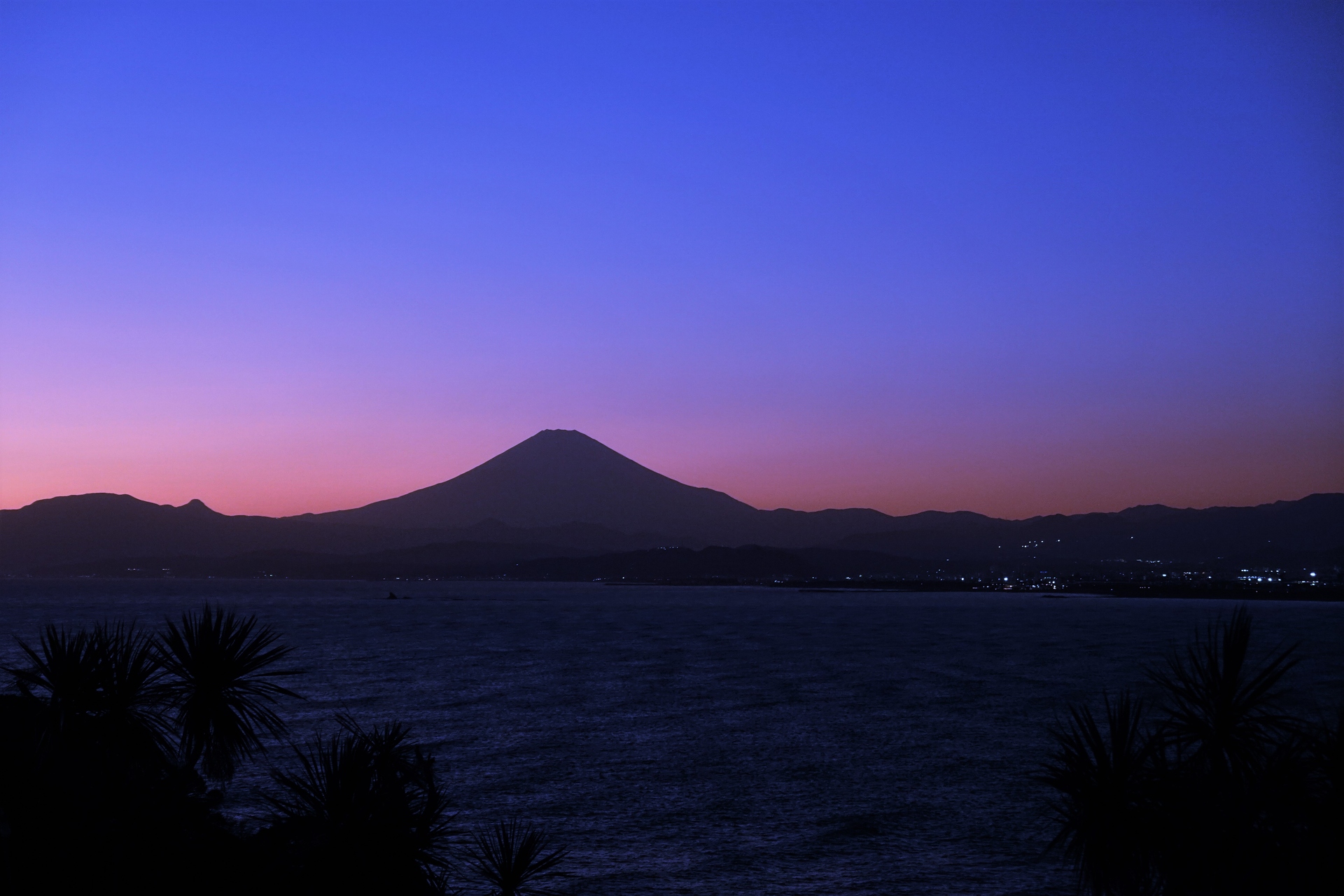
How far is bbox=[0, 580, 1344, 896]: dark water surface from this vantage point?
2134 cm

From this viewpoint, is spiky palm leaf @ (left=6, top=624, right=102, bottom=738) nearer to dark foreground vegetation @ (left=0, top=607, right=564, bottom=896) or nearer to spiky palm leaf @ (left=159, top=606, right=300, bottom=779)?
dark foreground vegetation @ (left=0, top=607, right=564, bottom=896)

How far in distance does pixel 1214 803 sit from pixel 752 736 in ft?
94.3

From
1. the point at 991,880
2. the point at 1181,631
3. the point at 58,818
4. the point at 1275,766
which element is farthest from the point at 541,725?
the point at 1181,631

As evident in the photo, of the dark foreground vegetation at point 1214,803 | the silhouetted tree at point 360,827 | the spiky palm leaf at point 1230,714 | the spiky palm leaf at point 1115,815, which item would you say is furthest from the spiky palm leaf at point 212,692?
the spiky palm leaf at point 1230,714

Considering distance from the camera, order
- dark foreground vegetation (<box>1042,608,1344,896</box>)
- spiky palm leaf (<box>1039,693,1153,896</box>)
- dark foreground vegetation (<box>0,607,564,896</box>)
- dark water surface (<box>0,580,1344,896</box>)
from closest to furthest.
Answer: dark foreground vegetation (<box>1042,608,1344,896</box>) < spiky palm leaf (<box>1039,693,1153,896</box>) < dark foreground vegetation (<box>0,607,564,896</box>) < dark water surface (<box>0,580,1344,896</box>)

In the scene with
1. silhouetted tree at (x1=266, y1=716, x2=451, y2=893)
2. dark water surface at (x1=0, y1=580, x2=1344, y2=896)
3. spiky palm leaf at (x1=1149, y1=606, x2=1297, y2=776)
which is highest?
spiky palm leaf at (x1=1149, y1=606, x2=1297, y2=776)

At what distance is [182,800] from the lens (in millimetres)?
11594

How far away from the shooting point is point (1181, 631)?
10369 centimetres

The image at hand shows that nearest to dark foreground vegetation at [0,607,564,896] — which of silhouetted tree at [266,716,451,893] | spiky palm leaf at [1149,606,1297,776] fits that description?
silhouetted tree at [266,716,451,893]

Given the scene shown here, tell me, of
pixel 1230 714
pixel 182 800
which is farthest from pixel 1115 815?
pixel 182 800

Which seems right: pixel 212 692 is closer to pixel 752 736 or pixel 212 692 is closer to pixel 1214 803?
pixel 1214 803

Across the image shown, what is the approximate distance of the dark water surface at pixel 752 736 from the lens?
21344 millimetres

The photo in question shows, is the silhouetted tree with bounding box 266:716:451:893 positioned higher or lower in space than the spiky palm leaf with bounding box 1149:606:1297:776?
lower

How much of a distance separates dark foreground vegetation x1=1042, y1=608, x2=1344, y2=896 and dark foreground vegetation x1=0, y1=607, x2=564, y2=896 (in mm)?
5903
